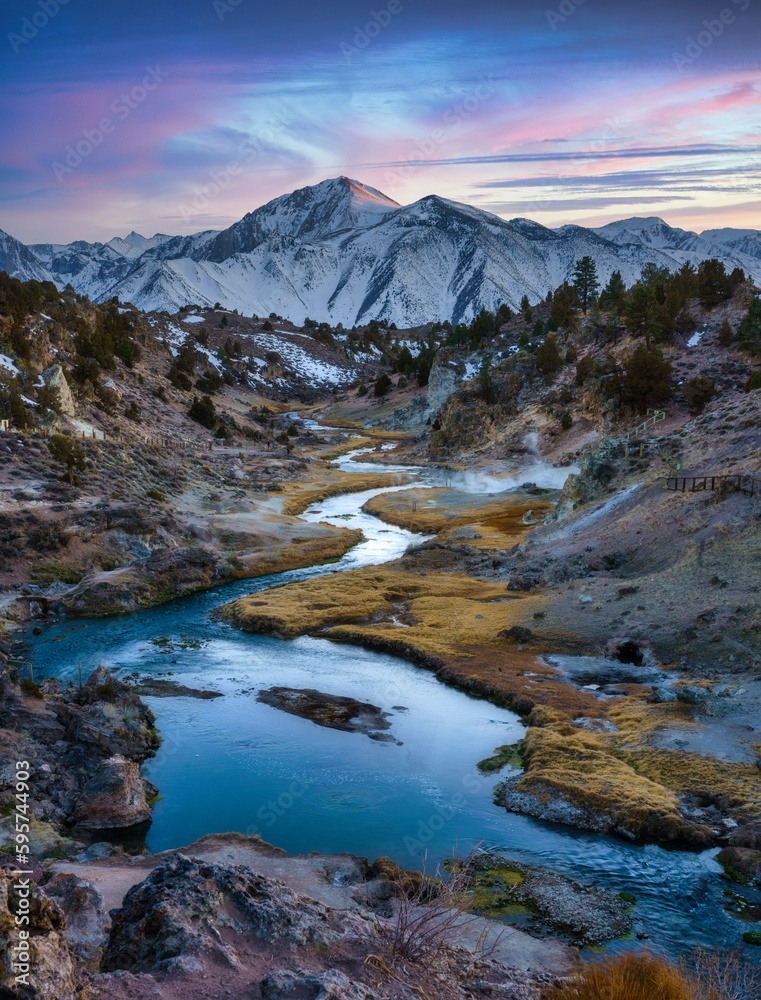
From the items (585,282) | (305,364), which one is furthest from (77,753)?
(305,364)

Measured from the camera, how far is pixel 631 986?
9438 mm

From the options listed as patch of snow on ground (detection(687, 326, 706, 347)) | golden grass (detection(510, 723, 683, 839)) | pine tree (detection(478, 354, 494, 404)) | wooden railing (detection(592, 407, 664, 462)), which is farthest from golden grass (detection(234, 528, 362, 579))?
pine tree (detection(478, 354, 494, 404))

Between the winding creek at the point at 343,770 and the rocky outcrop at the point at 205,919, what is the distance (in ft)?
25.7

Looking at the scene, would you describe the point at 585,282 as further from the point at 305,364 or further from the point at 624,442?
the point at 305,364

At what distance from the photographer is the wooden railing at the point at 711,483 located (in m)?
36.8

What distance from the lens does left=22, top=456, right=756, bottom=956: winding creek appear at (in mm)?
18594

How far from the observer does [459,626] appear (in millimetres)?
37062

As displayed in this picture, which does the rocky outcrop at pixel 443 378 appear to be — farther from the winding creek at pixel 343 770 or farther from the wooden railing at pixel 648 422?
the winding creek at pixel 343 770

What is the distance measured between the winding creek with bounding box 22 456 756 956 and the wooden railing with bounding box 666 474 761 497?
18.9 m

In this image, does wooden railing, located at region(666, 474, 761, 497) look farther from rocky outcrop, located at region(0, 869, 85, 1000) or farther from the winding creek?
rocky outcrop, located at region(0, 869, 85, 1000)

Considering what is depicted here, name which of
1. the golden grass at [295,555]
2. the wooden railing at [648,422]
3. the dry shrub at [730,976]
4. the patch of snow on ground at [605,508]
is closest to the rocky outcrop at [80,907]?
the dry shrub at [730,976]

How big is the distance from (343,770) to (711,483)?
2755cm

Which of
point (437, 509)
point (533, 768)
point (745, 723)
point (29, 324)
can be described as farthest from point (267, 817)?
point (29, 324)

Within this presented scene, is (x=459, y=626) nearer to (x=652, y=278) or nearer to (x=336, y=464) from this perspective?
(x=336, y=464)
